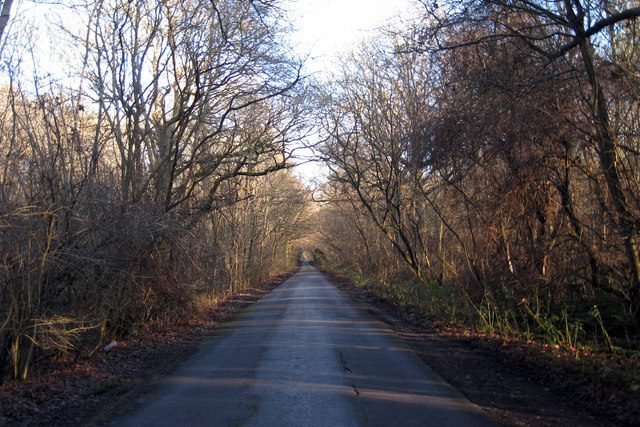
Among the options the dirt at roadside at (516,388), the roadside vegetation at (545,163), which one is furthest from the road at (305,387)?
the roadside vegetation at (545,163)

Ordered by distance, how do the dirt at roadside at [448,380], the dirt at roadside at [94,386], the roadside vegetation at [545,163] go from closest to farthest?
the dirt at roadside at [448,380], the dirt at roadside at [94,386], the roadside vegetation at [545,163]

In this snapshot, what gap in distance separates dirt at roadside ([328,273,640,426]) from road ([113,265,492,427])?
33 cm

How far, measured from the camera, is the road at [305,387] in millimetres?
A: 6461

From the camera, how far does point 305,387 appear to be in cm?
785

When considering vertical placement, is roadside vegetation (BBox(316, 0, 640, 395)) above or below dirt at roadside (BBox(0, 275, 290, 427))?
above

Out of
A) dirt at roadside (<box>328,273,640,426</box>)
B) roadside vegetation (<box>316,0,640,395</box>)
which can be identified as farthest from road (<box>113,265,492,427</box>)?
roadside vegetation (<box>316,0,640,395</box>)

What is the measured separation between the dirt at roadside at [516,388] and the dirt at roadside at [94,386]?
4701 millimetres

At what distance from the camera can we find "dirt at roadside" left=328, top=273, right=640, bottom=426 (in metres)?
6.37

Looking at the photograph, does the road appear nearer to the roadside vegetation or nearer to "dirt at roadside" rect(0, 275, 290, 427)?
"dirt at roadside" rect(0, 275, 290, 427)

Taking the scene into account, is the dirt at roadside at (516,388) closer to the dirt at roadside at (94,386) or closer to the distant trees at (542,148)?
the distant trees at (542,148)

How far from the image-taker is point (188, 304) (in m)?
15.9

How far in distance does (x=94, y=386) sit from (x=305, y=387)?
10.8 ft

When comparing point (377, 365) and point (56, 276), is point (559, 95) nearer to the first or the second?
point (377, 365)

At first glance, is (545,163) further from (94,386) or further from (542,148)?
(94,386)
